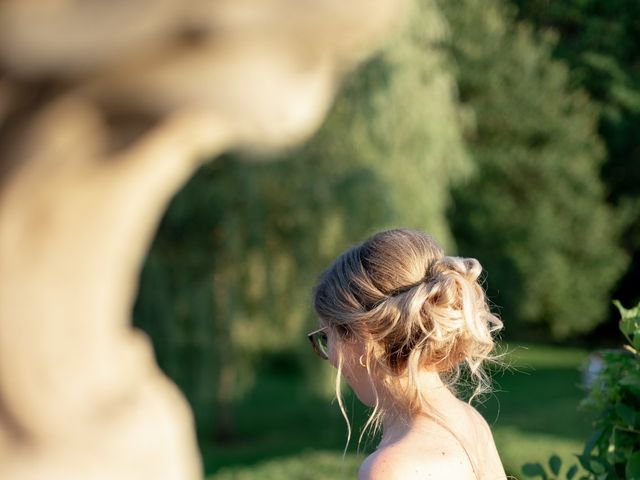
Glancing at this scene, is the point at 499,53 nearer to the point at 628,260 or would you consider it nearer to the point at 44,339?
the point at 628,260

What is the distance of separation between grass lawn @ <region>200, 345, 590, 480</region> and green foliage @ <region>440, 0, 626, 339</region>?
215 centimetres

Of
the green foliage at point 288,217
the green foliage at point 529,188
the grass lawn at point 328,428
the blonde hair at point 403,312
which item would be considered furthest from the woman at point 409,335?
the green foliage at point 529,188

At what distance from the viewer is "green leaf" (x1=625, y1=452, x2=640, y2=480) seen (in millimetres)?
2221

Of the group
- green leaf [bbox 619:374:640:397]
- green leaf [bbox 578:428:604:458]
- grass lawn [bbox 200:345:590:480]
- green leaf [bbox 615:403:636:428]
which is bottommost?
grass lawn [bbox 200:345:590:480]

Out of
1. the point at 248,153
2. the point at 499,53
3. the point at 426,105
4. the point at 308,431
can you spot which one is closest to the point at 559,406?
the point at 308,431

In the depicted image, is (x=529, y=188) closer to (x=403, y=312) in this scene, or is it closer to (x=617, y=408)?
(x=617, y=408)

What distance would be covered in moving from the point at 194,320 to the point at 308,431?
4.73 meters

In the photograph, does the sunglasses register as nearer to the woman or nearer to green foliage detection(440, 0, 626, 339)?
the woman

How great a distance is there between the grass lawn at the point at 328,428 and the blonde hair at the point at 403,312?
8.01m

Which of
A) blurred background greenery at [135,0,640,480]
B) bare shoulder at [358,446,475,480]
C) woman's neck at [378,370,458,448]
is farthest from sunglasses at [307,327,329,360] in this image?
blurred background greenery at [135,0,640,480]

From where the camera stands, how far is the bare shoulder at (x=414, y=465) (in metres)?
1.81

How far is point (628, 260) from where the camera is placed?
25594 mm

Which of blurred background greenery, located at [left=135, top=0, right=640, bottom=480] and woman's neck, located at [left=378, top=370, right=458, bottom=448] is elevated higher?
woman's neck, located at [left=378, top=370, right=458, bottom=448]

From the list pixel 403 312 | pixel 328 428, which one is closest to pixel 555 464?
pixel 403 312
